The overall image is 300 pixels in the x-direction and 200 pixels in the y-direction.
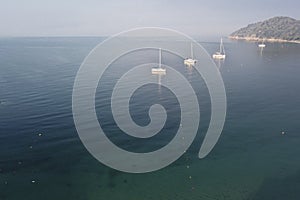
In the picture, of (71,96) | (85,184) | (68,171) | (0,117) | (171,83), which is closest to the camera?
(85,184)

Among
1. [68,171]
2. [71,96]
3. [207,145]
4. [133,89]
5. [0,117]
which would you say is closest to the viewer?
[68,171]

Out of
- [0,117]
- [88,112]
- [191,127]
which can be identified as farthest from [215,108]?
[0,117]

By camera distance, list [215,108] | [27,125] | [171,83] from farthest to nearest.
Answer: [171,83] < [215,108] < [27,125]

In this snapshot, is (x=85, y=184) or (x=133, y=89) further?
(x=133, y=89)

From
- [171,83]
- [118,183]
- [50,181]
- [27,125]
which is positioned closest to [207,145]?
[118,183]

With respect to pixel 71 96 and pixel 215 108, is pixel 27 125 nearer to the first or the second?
pixel 71 96

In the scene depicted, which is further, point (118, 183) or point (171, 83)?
point (171, 83)

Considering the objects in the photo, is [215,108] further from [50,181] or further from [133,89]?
[50,181]

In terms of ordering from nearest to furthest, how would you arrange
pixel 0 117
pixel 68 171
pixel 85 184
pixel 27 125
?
pixel 85 184, pixel 68 171, pixel 27 125, pixel 0 117

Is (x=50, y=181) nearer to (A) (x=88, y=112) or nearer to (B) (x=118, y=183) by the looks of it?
(B) (x=118, y=183)
